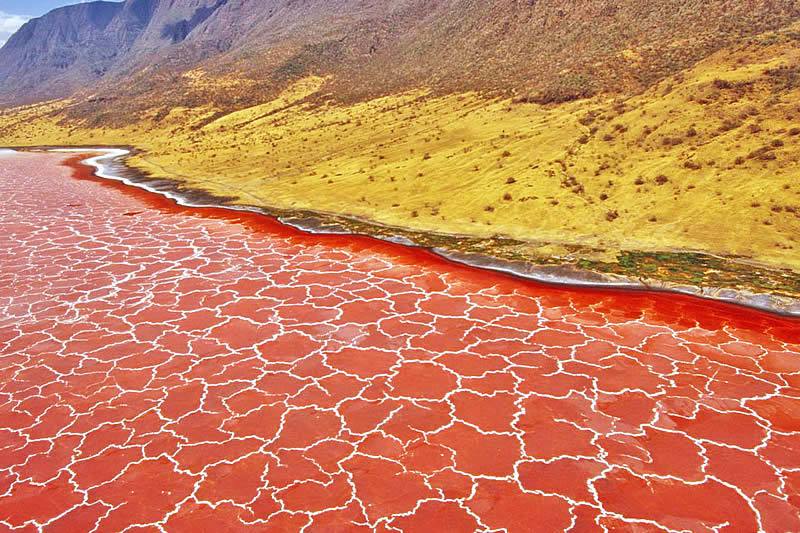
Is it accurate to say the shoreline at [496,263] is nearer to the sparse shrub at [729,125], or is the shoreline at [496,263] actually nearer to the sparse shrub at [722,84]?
the sparse shrub at [729,125]

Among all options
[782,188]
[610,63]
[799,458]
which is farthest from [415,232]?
[610,63]

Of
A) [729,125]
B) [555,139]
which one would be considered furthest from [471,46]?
[729,125]

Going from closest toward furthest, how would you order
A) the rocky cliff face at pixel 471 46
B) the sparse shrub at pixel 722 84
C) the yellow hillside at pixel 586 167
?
the yellow hillside at pixel 586 167 < the sparse shrub at pixel 722 84 < the rocky cliff face at pixel 471 46

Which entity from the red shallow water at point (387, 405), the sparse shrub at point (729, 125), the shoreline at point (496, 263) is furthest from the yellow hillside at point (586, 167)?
the red shallow water at point (387, 405)

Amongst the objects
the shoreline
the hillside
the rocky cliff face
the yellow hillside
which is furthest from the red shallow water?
the rocky cliff face

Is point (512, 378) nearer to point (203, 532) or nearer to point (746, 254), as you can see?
point (203, 532)

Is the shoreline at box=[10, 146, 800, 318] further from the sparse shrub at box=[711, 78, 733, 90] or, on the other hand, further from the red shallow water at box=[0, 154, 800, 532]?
the sparse shrub at box=[711, 78, 733, 90]
